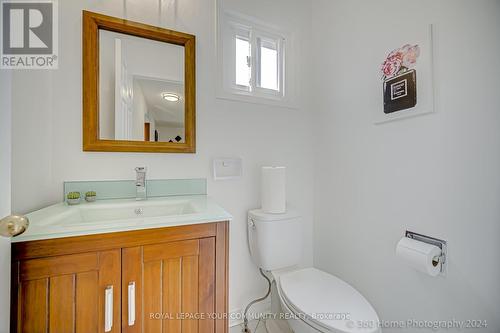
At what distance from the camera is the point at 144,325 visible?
0.80 metres

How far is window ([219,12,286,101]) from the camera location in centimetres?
152

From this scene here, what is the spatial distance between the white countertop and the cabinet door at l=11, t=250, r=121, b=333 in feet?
0.29

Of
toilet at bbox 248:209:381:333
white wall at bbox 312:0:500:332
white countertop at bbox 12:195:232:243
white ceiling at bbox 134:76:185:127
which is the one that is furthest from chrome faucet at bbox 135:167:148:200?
white wall at bbox 312:0:500:332

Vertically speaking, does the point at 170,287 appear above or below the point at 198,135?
below

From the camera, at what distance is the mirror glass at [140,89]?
1.21m

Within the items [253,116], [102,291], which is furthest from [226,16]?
[102,291]

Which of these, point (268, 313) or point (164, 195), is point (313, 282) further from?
point (164, 195)

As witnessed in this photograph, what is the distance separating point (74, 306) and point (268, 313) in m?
1.29

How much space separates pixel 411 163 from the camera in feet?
3.67

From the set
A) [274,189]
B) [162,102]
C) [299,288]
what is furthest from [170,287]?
[162,102]

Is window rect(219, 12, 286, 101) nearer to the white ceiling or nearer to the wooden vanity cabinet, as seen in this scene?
the white ceiling

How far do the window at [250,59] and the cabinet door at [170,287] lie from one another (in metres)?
1.06

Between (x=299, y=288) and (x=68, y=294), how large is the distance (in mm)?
974

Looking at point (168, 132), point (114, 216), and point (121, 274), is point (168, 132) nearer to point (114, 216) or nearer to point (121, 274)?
point (114, 216)
